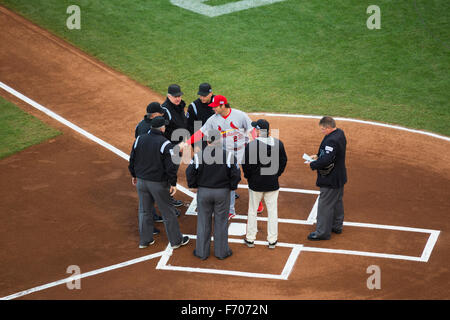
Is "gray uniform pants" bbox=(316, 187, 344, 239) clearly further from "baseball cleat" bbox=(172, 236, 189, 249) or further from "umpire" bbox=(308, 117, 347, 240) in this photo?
"baseball cleat" bbox=(172, 236, 189, 249)

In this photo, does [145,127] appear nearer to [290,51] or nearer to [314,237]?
[314,237]

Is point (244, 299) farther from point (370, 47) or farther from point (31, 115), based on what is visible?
point (370, 47)

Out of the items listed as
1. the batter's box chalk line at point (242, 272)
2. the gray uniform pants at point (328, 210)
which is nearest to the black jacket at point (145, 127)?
the batter's box chalk line at point (242, 272)

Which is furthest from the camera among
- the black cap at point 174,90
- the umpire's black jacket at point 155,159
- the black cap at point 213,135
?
the black cap at point 174,90

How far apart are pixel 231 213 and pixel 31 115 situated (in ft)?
19.7

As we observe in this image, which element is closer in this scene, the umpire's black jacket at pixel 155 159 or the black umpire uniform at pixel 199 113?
the umpire's black jacket at pixel 155 159

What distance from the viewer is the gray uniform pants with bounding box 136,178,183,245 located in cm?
905

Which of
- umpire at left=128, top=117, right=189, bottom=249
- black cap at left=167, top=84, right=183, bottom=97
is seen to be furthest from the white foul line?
black cap at left=167, top=84, right=183, bottom=97

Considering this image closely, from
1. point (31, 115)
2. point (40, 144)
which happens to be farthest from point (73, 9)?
point (40, 144)

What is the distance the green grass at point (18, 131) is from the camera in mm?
12508

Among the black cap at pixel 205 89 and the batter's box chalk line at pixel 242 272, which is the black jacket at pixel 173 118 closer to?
the black cap at pixel 205 89

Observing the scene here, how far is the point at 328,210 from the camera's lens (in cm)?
930

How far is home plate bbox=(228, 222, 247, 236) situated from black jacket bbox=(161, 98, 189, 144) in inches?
69.4

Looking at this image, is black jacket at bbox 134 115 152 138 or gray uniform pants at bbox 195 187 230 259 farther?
black jacket at bbox 134 115 152 138
